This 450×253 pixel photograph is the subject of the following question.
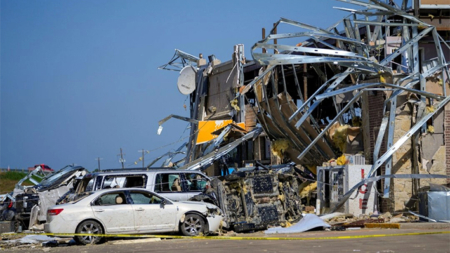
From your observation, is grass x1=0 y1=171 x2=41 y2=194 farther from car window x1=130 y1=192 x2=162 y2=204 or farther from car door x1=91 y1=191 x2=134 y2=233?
car door x1=91 y1=191 x2=134 y2=233

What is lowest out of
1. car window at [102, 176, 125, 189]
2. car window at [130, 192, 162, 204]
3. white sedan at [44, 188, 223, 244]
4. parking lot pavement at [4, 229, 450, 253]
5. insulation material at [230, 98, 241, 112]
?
parking lot pavement at [4, 229, 450, 253]

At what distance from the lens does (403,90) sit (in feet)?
62.1

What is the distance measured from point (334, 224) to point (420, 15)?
31.2 feet

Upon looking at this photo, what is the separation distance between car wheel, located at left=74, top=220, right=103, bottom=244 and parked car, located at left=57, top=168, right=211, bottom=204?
2.19 metres

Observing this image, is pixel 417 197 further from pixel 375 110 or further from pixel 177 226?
pixel 177 226

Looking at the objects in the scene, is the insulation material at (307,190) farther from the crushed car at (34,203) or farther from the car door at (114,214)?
the car door at (114,214)

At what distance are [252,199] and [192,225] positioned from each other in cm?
193

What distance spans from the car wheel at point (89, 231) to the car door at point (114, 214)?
0.17m

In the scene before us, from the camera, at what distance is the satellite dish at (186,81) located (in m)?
Result: 32.9

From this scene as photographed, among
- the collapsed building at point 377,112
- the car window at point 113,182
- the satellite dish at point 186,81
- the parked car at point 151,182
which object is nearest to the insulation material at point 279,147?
the collapsed building at point 377,112

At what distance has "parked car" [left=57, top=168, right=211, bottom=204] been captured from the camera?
17.0 meters

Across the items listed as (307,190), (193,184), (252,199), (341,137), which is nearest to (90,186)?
(193,184)

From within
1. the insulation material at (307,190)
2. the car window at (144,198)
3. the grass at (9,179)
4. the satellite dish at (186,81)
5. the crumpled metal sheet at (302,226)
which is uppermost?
the satellite dish at (186,81)

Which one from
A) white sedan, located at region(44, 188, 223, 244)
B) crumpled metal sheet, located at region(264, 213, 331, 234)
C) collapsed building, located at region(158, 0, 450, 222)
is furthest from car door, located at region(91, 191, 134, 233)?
collapsed building, located at region(158, 0, 450, 222)
